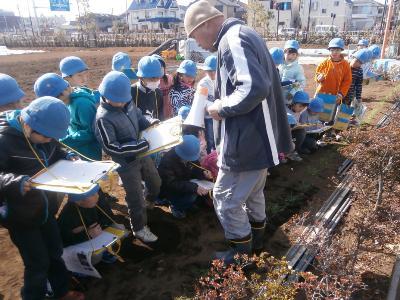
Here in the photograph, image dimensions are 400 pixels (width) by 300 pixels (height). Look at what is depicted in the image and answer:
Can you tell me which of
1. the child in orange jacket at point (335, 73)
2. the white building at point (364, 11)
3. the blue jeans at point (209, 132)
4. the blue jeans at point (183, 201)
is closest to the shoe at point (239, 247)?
the blue jeans at point (183, 201)

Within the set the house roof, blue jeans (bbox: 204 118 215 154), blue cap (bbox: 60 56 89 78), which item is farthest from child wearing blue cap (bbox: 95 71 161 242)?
the house roof

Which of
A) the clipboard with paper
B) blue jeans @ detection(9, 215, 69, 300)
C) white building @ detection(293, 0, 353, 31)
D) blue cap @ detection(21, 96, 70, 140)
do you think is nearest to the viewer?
blue cap @ detection(21, 96, 70, 140)

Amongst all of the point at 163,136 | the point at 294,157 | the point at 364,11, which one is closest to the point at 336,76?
the point at 294,157

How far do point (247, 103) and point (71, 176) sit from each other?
1184 mm

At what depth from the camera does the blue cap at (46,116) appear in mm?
1994

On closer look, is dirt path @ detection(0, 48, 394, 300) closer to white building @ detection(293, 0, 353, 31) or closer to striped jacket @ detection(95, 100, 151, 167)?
striped jacket @ detection(95, 100, 151, 167)

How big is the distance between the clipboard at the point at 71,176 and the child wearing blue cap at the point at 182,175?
4.32 feet

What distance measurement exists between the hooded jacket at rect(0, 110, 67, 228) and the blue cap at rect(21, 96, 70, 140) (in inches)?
4.9

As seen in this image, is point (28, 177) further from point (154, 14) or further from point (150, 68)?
point (154, 14)

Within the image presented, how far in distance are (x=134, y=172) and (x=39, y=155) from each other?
0.91 meters

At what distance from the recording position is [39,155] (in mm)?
2186

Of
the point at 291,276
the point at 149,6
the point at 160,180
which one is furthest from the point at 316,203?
the point at 149,6

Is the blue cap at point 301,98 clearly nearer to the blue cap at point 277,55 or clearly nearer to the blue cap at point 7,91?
the blue cap at point 277,55

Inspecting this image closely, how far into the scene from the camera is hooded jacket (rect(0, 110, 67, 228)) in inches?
74.1
